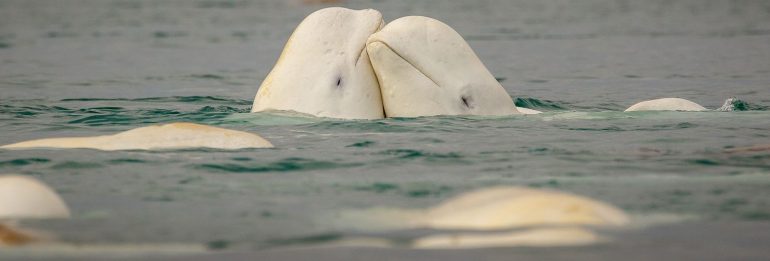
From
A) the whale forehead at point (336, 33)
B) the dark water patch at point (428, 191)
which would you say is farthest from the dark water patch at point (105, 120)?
the dark water patch at point (428, 191)

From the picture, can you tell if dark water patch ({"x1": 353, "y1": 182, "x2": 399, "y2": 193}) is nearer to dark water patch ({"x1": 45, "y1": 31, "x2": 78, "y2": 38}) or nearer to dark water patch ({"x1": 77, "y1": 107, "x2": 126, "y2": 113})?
dark water patch ({"x1": 77, "y1": 107, "x2": 126, "y2": 113})

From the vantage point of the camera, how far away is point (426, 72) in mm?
10969

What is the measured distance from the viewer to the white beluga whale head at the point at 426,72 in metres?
10.9

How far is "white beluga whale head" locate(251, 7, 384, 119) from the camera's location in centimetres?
1098

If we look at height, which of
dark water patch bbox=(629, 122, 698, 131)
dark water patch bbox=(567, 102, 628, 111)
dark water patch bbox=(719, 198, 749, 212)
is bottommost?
dark water patch bbox=(719, 198, 749, 212)

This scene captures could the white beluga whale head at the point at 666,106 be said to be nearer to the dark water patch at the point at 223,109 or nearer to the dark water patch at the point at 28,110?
the dark water patch at the point at 223,109

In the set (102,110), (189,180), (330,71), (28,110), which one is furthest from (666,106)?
(28,110)

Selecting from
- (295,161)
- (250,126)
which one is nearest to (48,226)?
(295,161)

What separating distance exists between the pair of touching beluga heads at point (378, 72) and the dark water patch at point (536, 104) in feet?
10.2

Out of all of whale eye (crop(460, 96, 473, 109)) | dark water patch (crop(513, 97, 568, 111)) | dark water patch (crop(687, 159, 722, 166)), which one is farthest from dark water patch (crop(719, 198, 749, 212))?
dark water patch (crop(513, 97, 568, 111))

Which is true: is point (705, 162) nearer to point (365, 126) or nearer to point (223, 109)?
point (365, 126)

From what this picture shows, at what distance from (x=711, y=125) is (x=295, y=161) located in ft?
13.3

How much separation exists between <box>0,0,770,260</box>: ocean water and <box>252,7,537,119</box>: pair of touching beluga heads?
211 millimetres

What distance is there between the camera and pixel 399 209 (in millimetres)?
7133
